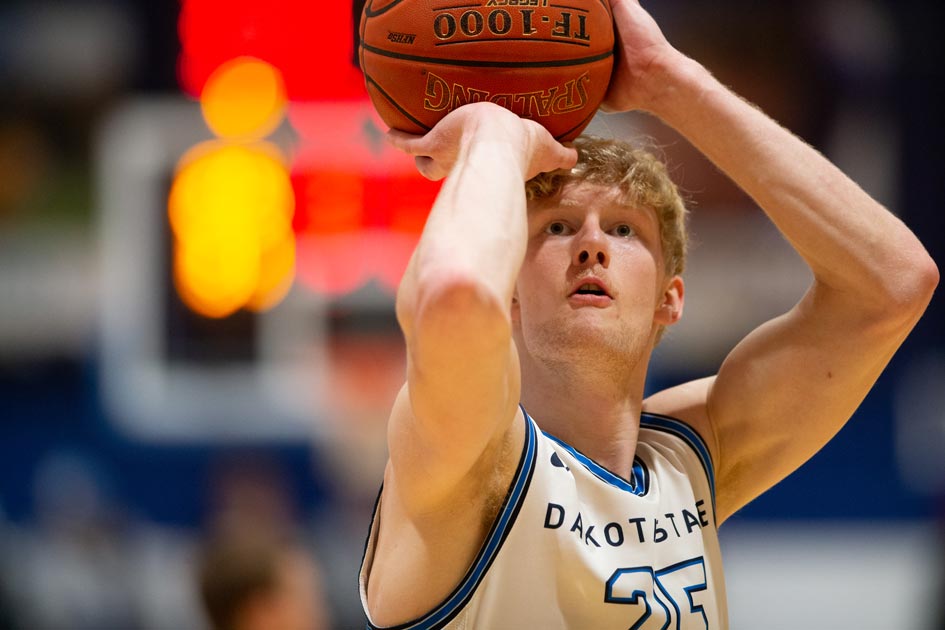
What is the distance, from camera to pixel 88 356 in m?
8.12

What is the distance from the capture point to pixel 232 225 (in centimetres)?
707

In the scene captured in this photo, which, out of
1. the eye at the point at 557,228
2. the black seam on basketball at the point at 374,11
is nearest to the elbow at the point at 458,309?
the eye at the point at 557,228

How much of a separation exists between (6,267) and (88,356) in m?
0.86

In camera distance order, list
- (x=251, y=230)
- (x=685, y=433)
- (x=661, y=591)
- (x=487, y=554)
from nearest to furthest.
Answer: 1. (x=487, y=554)
2. (x=661, y=591)
3. (x=685, y=433)
4. (x=251, y=230)

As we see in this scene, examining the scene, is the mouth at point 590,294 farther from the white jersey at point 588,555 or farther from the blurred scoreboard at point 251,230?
the blurred scoreboard at point 251,230

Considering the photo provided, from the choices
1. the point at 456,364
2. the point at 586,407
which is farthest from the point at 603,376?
the point at 456,364

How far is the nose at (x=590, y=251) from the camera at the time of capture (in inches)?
101

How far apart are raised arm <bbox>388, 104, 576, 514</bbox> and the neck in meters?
0.37

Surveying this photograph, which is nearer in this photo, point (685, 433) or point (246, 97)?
point (685, 433)

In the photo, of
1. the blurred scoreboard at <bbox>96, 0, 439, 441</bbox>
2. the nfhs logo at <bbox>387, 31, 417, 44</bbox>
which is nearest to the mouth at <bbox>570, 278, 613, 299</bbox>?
the nfhs logo at <bbox>387, 31, 417, 44</bbox>

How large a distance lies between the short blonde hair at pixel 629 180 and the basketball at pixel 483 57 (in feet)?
0.38

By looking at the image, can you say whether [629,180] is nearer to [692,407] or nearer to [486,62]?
[486,62]

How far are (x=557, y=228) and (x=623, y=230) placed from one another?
0.51 feet

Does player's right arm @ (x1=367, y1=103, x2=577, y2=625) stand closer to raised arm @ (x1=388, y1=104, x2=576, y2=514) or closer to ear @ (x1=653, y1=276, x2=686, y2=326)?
raised arm @ (x1=388, y1=104, x2=576, y2=514)
